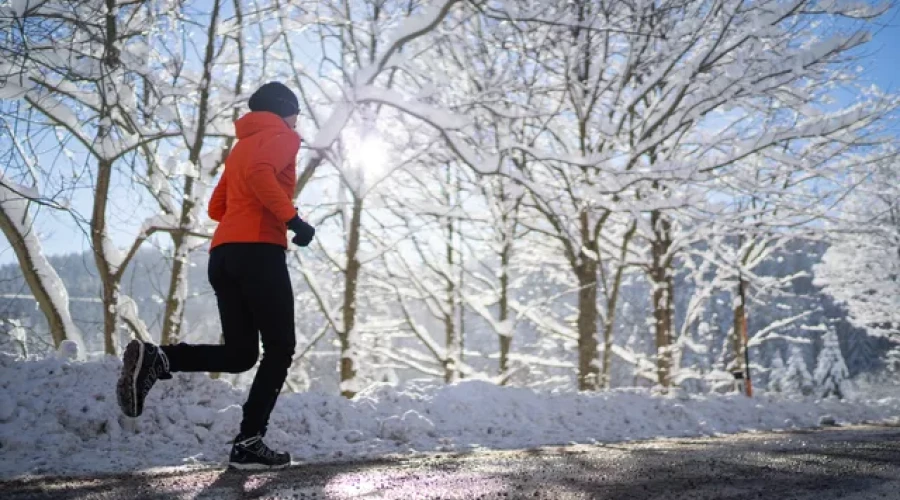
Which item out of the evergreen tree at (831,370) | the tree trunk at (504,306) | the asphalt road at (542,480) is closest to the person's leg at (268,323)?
the asphalt road at (542,480)

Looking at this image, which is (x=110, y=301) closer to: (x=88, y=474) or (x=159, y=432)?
(x=159, y=432)

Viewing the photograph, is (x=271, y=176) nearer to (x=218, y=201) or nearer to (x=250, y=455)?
(x=218, y=201)

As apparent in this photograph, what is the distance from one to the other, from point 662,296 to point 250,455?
40.2 feet

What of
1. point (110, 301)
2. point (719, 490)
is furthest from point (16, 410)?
point (110, 301)

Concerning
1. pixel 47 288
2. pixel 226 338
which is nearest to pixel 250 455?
pixel 226 338

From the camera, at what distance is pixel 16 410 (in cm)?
411

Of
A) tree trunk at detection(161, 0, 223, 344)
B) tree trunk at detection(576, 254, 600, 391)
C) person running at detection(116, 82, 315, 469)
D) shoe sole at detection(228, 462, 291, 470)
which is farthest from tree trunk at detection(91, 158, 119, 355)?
tree trunk at detection(576, 254, 600, 391)

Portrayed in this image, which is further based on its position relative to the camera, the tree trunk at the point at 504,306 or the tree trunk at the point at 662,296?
the tree trunk at the point at 504,306

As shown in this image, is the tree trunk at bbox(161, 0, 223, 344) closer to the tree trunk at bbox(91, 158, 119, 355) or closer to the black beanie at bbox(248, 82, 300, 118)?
the tree trunk at bbox(91, 158, 119, 355)

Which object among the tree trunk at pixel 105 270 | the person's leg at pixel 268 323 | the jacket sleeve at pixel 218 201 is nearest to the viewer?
the person's leg at pixel 268 323

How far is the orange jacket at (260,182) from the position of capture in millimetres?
3418

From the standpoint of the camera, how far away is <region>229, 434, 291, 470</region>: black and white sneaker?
135 inches

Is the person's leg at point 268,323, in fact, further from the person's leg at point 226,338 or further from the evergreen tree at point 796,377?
the evergreen tree at point 796,377

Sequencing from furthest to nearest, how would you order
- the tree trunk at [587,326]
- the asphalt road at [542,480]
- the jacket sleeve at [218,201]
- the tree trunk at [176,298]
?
the tree trunk at [587,326], the tree trunk at [176,298], the jacket sleeve at [218,201], the asphalt road at [542,480]
